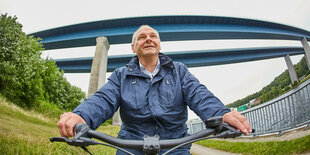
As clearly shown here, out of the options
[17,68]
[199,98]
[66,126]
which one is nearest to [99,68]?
[17,68]

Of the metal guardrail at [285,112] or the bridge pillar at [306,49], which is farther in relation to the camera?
the bridge pillar at [306,49]

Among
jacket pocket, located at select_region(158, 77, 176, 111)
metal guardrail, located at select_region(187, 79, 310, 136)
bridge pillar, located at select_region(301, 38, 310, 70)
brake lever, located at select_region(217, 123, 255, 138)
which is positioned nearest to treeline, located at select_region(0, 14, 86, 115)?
jacket pocket, located at select_region(158, 77, 176, 111)

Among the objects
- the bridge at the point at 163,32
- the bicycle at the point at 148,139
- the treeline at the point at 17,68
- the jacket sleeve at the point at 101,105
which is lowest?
the bicycle at the point at 148,139

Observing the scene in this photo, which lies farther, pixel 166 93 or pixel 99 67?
pixel 99 67

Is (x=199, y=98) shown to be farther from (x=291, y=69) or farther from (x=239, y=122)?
(x=291, y=69)

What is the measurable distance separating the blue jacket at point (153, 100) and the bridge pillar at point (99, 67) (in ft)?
38.0

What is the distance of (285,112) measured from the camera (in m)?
4.95

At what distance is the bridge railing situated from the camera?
4258 mm

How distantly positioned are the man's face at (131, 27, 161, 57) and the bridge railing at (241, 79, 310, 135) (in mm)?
4594

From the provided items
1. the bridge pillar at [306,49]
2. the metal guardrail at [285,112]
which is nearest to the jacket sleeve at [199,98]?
the metal guardrail at [285,112]

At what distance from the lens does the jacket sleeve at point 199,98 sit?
1116 millimetres

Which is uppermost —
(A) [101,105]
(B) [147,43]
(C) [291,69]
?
(C) [291,69]

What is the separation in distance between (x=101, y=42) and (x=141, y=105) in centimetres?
1357

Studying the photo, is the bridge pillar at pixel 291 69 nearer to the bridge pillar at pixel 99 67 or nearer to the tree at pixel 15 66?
the bridge pillar at pixel 99 67
